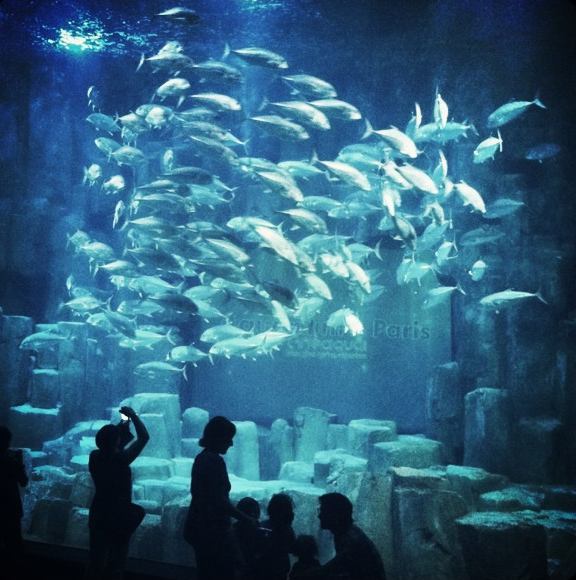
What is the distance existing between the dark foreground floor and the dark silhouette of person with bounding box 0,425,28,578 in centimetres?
9

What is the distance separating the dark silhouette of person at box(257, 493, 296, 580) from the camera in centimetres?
318

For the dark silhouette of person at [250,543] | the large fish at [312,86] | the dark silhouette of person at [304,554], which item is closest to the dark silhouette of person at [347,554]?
Answer: the dark silhouette of person at [304,554]

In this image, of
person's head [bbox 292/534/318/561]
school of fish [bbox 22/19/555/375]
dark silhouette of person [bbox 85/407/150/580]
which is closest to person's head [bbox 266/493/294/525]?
person's head [bbox 292/534/318/561]

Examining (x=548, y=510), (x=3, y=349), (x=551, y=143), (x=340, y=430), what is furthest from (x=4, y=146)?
(x=548, y=510)

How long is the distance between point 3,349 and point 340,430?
6286 millimetres

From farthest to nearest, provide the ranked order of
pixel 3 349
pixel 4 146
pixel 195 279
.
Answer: pixel 4 146 → pixel 195 279 → pixel 3 349

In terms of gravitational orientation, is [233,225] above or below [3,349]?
above

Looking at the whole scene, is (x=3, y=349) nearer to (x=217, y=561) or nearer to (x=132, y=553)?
(x=132, y=553)

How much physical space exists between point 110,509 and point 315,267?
465 cm

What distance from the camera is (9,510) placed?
3760mm

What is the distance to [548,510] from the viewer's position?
5.91 metres

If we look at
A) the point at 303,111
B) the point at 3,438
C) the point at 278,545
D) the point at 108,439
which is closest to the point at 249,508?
the point at 278,545

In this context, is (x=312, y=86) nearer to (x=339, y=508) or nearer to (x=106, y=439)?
(x=106, y=439)

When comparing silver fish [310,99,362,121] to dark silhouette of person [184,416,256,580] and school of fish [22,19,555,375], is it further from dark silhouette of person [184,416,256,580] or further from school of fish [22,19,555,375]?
dark silhouette of person [184,416,256,580]
